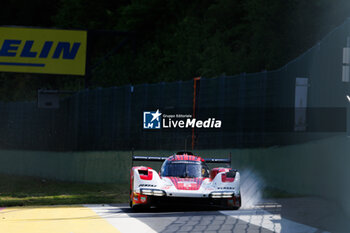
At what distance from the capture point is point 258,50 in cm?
3350

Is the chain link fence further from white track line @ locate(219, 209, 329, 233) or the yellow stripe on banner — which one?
the yellow stripe on banner

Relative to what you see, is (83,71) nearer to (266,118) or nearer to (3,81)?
(3,81)

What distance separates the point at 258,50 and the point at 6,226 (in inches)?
930

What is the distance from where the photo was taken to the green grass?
56.9 ft

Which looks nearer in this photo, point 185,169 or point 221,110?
point 185,169

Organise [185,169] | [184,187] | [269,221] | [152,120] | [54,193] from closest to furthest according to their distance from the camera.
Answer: [269,221] → [184,187] → [185,169] → [54,193] → [152,120]

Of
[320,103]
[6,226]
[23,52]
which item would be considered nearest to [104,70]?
[23,52]

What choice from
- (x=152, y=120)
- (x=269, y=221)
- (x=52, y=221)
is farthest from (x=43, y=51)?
(x=269, y=221)

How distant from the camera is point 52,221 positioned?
1204 centimetres

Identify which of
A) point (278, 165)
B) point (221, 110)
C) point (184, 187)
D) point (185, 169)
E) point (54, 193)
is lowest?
point (54, 193)

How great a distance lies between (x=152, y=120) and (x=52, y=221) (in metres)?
13.8

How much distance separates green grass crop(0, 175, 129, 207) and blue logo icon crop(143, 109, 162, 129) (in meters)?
2.27

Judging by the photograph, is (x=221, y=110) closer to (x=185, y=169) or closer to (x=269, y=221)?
(x=185, y=169)

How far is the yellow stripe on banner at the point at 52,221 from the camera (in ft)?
35.4
